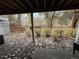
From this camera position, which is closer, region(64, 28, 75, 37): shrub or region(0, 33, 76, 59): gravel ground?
region(0, 33, 76, 59): gravel ground

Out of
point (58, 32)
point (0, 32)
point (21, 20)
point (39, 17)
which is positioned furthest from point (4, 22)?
point (58, 32)

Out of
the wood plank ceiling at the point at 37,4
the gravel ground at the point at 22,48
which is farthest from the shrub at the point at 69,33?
the wood plank ceiling at the point at 37,4

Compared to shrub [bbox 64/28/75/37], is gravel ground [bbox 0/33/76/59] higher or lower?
lower

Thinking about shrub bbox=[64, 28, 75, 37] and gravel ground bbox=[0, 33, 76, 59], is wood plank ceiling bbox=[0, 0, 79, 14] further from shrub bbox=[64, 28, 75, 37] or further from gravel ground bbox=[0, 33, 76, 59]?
shrub bbox=[64, 28, 75, 37]

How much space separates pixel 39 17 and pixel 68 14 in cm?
320

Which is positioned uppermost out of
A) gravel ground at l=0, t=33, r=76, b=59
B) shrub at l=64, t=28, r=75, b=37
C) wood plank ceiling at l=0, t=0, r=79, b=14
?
wood plank ceiling at l=0, t=0, r=79, b=14

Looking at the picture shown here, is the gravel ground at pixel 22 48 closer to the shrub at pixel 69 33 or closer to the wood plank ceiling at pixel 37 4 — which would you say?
the shrub at pixel 69 33

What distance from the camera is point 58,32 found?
8.20m

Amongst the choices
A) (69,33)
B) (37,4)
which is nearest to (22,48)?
(37,4)

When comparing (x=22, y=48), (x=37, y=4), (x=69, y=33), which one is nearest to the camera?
(x=37, y=4)

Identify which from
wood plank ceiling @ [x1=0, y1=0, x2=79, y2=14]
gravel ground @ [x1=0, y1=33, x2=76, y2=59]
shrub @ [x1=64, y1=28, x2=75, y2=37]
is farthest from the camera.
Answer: shrub @ [x1=64, y1=28, x2=75, y2=37]

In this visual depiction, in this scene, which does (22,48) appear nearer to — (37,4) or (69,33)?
(37,4)

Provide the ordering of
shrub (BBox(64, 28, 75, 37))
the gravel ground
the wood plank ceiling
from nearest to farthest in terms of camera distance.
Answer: the wood plank ceiling → the gravel ground → shrub (BBox(64, 28, 75, 37))

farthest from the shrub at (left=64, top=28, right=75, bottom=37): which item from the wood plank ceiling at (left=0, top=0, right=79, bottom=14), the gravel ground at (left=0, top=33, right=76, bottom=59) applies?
the wood plank ceiling at (left=0, top=0, right=79, bottom=14)
